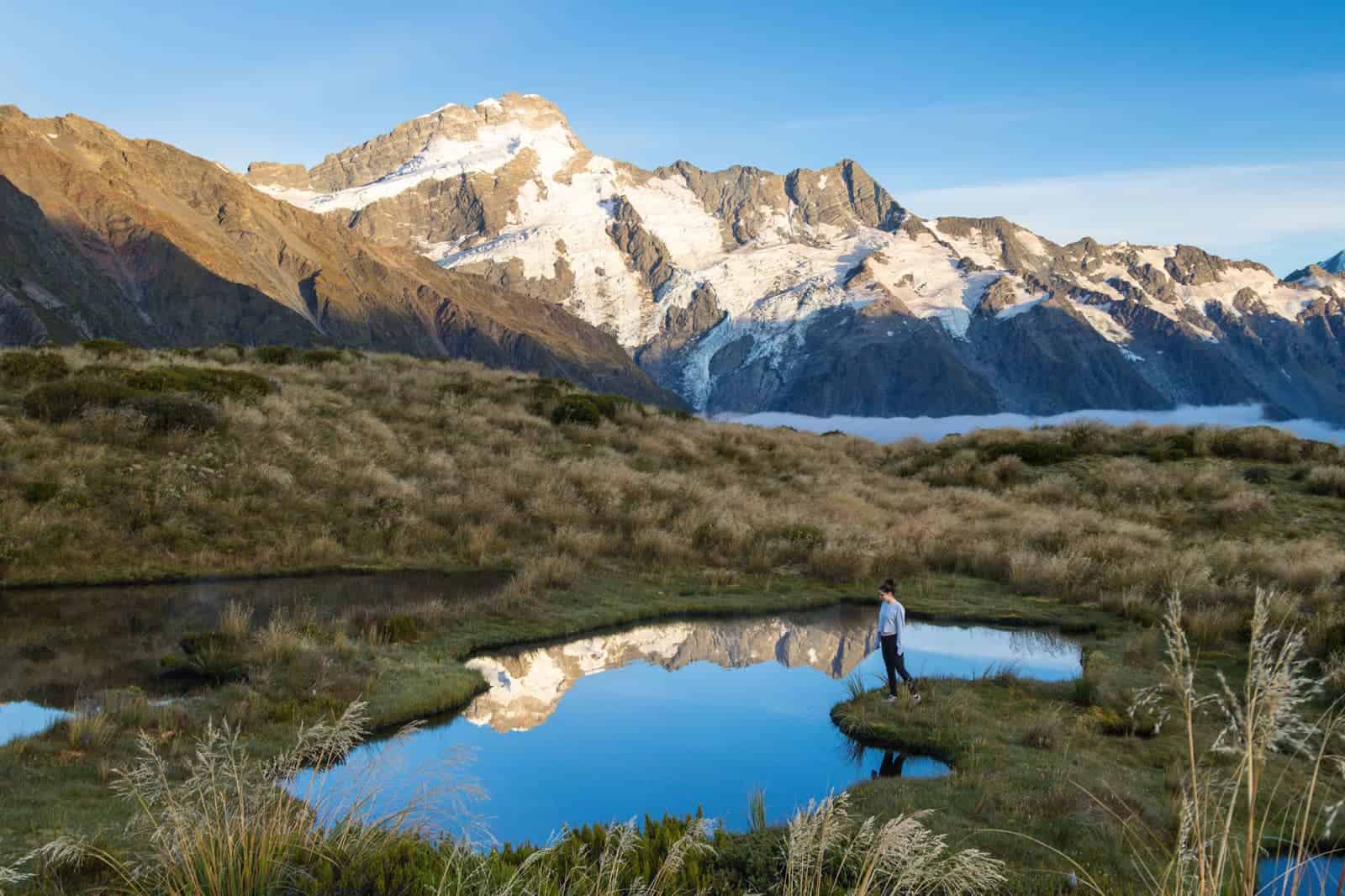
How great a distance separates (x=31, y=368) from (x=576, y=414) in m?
18.6

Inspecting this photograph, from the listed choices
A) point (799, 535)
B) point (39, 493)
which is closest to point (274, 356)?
point (39, 493)

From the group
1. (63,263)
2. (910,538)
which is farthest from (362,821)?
(63,263)

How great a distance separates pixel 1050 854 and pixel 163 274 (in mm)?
214568

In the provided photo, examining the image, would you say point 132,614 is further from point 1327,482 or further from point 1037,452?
point 1327,482

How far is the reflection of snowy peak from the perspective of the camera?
1485 cm

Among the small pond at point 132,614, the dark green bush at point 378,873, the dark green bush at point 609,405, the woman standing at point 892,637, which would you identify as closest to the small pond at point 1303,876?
the woman standing at point 892,637

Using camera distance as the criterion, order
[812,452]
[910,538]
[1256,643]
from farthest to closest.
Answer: [812,452], [910,538], [1256,643]

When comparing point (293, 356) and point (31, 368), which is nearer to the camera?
point (31, 368)

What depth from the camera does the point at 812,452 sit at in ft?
140

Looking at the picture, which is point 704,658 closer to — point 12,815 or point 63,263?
point 12,815

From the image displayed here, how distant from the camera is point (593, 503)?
29.2 metres

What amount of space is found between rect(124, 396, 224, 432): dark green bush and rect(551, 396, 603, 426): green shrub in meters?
13.9

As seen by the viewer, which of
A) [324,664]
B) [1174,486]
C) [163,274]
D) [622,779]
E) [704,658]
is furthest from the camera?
[163,274]

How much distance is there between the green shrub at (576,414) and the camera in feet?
127
